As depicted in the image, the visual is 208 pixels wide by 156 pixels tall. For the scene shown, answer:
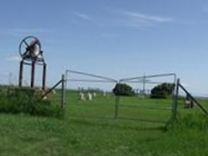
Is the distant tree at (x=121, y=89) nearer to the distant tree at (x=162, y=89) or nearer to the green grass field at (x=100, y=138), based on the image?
the distant tree at (x=162, y=89)

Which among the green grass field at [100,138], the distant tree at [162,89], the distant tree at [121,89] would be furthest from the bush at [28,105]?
the distant tree at [162,89]

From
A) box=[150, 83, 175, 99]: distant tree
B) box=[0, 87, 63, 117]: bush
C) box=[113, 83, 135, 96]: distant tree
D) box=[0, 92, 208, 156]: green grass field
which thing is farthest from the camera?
box=[150, 83, 175, 99]: distant tree

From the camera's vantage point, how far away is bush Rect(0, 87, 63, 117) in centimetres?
2347

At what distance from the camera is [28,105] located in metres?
23.8

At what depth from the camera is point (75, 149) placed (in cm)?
1411

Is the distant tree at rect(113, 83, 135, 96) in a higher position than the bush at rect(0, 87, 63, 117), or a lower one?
higher

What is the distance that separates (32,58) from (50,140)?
670 inches

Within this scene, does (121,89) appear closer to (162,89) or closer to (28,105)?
(162,89)

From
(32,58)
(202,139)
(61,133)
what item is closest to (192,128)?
(202,139)

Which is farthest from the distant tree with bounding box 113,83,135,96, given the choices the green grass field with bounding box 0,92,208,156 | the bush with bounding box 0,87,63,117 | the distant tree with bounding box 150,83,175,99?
the green grass field with bounding box 0,92,208,156

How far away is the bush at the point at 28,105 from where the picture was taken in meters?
23.5

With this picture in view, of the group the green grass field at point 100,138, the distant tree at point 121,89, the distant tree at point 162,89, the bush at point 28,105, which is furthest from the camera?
the distant tree at point 162,89

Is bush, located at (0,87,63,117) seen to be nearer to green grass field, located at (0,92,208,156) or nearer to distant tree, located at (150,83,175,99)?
green grass field, located at (0,92,208,156)

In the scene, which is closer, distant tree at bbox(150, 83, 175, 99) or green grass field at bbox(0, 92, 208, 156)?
green grass field at bbox(0, 92, 208, 156)
